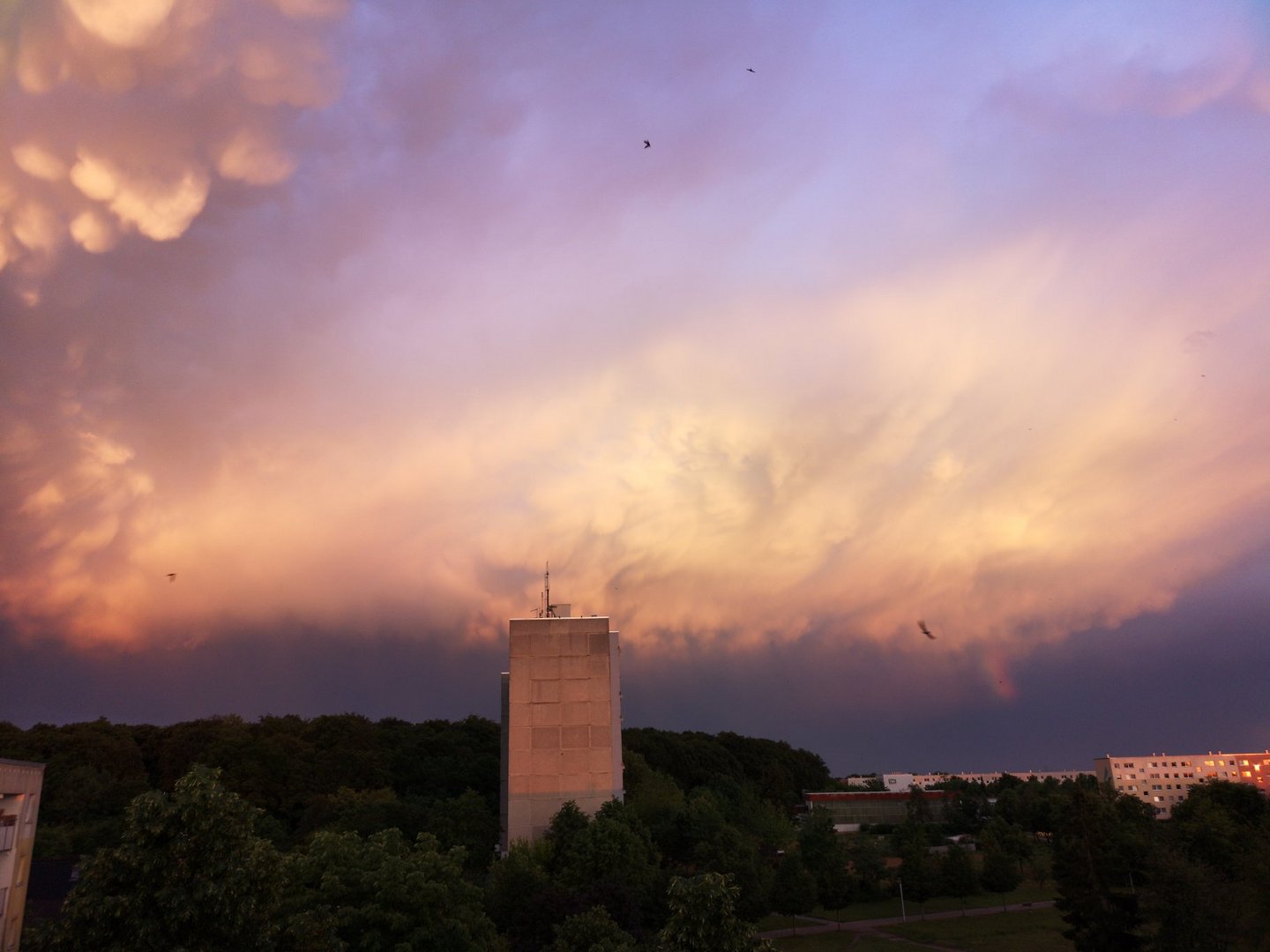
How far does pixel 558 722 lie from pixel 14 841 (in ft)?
151

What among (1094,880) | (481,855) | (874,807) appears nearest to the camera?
(1094,880)

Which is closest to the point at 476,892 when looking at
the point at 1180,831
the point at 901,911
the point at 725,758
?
the point at 901,911

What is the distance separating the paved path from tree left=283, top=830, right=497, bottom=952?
113 feet

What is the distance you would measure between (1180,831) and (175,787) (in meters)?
78.2

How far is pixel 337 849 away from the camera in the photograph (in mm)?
38344

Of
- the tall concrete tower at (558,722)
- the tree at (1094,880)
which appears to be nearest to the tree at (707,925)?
the tree at (1094,880)

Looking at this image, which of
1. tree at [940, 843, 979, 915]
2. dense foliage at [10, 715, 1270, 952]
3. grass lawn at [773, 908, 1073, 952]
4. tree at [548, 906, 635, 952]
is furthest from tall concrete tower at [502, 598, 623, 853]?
tree at [548, 906, 635, 952]

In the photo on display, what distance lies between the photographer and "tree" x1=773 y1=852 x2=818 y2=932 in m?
62.8

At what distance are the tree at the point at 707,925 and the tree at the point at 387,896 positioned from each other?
49.3ft

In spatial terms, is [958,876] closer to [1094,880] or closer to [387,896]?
[1094,880]

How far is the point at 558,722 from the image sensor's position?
73.2 metres

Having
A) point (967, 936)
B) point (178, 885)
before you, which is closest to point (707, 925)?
point (178, 885)

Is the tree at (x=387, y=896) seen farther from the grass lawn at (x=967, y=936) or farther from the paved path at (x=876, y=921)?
the paved path at (x=876, y=921)

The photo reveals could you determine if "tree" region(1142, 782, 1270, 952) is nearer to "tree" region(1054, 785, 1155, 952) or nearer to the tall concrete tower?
"tree" region(1054, 785, 1155, 952)
